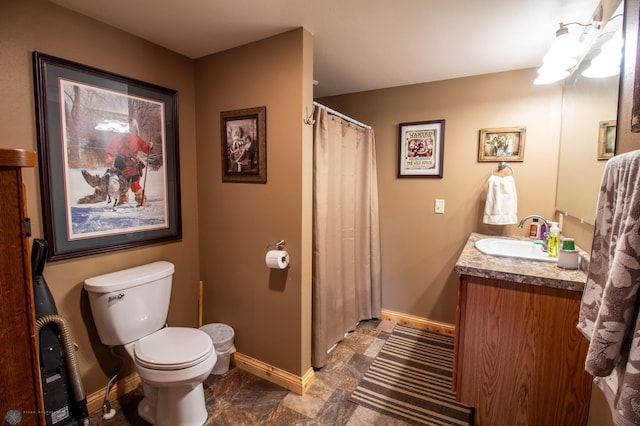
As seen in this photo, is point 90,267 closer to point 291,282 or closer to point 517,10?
point 291,282

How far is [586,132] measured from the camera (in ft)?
5.32

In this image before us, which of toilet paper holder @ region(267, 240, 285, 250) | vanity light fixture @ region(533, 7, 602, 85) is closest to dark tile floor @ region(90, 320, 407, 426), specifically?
A: toilet paper holder @ region(267, 240, 285, 250)

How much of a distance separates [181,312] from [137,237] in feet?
2.21

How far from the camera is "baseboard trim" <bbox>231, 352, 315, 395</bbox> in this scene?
1941mm

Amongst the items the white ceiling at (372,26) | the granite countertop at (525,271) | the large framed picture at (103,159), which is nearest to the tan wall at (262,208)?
the white ceiling at (372,26)

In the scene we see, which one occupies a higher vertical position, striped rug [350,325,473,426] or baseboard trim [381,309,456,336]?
baseboard trim [381,309,456,336]

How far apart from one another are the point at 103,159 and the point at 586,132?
2.70 meters

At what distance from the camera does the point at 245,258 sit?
2.10 meters

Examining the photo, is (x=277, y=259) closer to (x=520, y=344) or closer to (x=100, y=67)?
(x=520, y=344)

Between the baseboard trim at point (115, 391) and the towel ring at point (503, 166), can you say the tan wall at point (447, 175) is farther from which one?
the baseboard trim at point (115, 391)

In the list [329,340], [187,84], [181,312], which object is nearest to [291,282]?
[329,340]

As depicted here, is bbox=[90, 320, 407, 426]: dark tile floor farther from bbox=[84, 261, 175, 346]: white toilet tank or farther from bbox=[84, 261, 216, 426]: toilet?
bbox=[84, 261, 175, 346]: white toilet tank

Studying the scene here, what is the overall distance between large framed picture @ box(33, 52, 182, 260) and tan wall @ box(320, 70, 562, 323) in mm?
1790

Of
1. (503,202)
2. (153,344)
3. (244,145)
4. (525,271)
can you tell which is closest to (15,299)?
(153,344)
